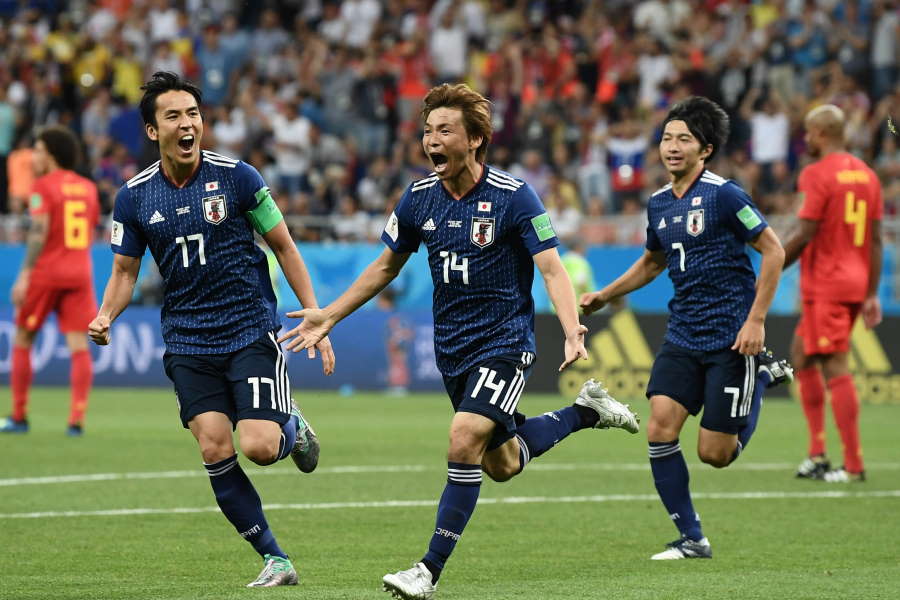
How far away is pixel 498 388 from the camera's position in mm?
7035

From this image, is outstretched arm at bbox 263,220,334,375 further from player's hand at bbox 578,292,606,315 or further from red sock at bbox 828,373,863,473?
red sock at bbox 828,373,863,473

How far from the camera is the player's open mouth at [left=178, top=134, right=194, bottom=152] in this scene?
288 inches

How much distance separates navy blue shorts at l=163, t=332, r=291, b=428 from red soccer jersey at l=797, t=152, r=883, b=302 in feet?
18.8

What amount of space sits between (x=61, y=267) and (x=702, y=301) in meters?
→ 8.03

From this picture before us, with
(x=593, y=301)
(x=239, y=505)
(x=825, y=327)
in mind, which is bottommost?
(x=239, y=505)

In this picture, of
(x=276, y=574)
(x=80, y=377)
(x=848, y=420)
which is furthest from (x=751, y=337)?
(x=80, y=377)

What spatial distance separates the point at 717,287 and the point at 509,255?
5.97 ft

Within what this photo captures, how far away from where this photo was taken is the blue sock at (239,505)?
724cm

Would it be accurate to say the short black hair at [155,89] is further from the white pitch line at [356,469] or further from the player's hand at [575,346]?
the white pitch line at [356,469]

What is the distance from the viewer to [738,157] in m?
22.8

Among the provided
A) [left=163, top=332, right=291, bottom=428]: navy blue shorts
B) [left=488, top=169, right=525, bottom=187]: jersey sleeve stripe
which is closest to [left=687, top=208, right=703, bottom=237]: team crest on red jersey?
[left=488, top=169, right=525, bottom=187]: jersey sleeve stripe

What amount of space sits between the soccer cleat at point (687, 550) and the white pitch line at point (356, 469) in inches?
173

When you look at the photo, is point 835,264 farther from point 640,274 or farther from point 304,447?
point 304,447

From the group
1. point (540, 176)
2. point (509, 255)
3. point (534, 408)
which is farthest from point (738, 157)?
point (509, 255)
